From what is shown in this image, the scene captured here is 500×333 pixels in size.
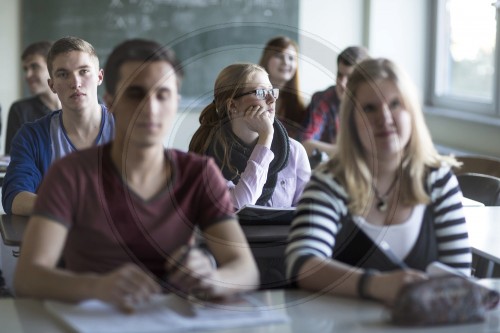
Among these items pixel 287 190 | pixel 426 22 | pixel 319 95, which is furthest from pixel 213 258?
pixel 426 22

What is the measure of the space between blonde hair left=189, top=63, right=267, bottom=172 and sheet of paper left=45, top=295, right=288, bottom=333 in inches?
47.5

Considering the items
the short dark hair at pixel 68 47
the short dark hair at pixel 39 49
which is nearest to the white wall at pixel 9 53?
the short dark hair at pixel 39 49

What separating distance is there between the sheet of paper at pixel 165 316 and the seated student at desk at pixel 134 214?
2cm

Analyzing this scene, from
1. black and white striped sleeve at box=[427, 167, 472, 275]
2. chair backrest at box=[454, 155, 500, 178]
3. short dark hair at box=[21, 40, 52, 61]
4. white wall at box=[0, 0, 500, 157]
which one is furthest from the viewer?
white wall at box=[0, 0, 500, 157]

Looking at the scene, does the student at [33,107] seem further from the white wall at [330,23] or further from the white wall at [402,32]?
the white wall at [402,32]

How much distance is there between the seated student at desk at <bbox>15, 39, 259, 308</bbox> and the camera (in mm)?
1512

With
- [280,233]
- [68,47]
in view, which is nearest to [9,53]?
[68,47]

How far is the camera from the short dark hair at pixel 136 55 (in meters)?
1.56

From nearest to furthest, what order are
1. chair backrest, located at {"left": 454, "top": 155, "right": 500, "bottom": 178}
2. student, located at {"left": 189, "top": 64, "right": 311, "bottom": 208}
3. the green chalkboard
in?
student, located at {"left": 189, "top": 64, "right": 311, "bottom": 208}
chair backrest, located at {"left": 454, "top": 155, "right": 500, "bottom": 178}
the green chalkboard

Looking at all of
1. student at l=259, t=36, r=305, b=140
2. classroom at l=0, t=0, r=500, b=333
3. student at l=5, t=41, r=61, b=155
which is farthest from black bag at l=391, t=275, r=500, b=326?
student at l=5, t=41, r=61, b=155

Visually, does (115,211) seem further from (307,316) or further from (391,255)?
(391,255)

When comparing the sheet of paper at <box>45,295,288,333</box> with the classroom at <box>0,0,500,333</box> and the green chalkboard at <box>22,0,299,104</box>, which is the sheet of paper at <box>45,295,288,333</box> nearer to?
the classroom at <box>0,0,500,333</box>

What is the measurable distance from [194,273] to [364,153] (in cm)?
51

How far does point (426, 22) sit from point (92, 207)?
16.5ft
